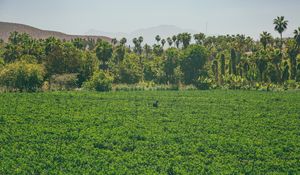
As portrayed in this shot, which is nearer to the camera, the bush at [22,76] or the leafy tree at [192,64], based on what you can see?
the bush at [22,76]

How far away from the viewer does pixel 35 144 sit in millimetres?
31156

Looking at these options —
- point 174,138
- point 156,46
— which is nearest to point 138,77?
point 156,46

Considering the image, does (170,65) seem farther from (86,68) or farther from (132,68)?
(86,68)

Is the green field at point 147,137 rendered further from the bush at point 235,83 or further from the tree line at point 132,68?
the bush at point 235,83

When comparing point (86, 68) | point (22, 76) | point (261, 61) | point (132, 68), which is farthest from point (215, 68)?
point (22, 76)

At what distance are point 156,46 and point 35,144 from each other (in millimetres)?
101619

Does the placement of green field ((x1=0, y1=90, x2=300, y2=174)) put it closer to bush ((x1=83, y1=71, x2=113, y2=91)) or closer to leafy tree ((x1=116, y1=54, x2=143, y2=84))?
bush ((x1=83, y1=71, x2=113, y2=91))

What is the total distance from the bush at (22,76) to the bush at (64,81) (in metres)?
5.30

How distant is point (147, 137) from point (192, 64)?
64.1 meters

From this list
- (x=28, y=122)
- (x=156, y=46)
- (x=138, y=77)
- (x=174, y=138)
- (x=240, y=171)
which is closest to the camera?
(x=240, y=171)

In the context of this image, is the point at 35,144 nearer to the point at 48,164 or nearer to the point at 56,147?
the point at 56,147

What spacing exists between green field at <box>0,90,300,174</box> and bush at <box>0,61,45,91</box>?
1754 cm

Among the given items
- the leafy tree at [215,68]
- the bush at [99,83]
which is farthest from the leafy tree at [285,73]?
the bush at [99,83]

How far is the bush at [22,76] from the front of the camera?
7144 cm
